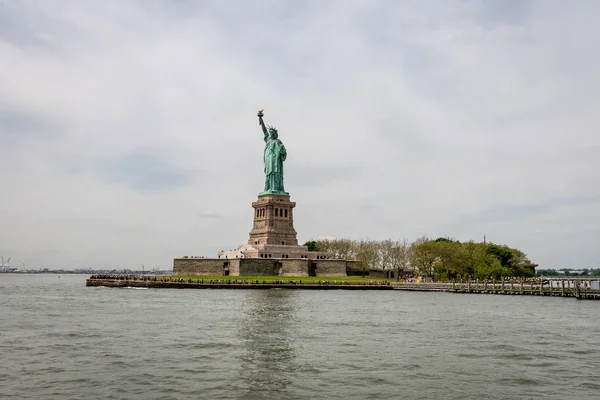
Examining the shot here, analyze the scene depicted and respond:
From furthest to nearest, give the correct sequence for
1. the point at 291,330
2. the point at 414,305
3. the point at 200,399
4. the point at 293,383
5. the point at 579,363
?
the point at 414,305 < the point at 291,330 < the point at 579,363 < the point at 293,383 < the point at 200,399

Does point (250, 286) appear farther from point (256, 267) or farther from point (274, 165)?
point (274, 165)

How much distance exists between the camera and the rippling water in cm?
2144

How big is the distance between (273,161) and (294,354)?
82.1 meters

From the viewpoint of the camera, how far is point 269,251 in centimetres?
10031

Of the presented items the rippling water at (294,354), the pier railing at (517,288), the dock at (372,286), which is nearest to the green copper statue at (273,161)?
the dock at (372,286)

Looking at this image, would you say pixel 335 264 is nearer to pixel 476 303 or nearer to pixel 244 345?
pixel 476 303

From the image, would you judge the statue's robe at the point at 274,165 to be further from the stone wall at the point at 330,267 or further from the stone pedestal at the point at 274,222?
the stone wall at the point at 330,267

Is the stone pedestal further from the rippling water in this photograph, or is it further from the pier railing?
the rippling water

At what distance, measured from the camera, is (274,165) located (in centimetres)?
→ 10825

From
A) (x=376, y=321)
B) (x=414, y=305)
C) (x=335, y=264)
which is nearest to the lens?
(x=376, y=321)

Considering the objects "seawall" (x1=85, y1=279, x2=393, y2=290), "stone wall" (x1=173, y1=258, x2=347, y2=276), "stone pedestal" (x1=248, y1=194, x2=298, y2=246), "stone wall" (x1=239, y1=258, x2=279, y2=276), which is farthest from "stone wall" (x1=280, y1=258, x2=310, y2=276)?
"seawall" (x1=85, y1=279, x2=393, y2=290)

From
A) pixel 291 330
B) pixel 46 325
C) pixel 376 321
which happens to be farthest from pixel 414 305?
pixel 46 325

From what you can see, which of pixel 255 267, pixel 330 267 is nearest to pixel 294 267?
pixel 255 267

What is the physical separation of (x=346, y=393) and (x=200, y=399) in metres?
5.33
